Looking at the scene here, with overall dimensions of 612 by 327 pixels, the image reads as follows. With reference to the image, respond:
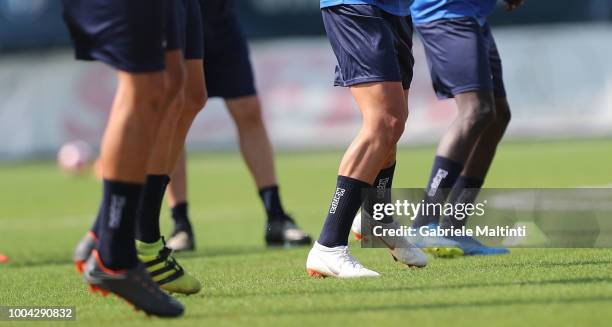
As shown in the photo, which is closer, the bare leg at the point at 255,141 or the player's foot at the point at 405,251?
the player's foot at the point at 405,251

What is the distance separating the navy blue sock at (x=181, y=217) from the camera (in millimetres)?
8094

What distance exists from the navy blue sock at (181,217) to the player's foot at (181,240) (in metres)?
0.02

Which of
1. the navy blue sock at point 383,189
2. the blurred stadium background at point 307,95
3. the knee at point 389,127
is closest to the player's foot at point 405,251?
the navy blue sock at point 383,189

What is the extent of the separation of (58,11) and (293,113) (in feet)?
18.7

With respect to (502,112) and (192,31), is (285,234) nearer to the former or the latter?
(502,112)

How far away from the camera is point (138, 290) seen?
4.47 metres

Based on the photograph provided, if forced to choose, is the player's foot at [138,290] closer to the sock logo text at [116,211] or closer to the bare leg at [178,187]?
the sock logo text at [116,211]

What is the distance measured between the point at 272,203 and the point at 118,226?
3726mm

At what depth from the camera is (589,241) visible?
21.7 feet

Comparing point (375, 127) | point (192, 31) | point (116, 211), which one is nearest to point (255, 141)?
point (192, 31)

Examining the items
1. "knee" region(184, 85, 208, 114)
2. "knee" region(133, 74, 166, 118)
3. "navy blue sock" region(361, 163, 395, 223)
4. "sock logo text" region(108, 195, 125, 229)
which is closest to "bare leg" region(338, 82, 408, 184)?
"navy blue sock" region(361, 163, 395, 223)

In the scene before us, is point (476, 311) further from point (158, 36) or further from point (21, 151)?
point (21, 151)

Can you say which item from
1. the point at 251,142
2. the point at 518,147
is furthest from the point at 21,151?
the point at 251,142

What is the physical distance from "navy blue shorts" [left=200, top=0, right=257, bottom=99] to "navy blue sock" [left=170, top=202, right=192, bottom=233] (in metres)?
0.78
